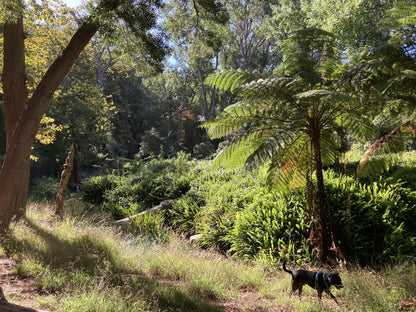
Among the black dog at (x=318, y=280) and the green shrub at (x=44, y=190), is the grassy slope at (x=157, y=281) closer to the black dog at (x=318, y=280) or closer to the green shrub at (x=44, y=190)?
the black dog at (x=318, y=280)

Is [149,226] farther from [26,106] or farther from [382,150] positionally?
[382,150]

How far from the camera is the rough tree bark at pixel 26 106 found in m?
5.41

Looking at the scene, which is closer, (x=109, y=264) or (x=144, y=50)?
(x=109, y=264)

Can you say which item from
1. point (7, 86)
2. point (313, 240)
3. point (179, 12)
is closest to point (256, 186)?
point (313, 240)

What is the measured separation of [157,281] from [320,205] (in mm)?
2601

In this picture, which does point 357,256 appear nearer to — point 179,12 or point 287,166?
point 287,166

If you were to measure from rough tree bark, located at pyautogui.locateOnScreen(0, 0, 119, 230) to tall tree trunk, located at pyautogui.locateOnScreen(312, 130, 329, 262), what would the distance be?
436cm

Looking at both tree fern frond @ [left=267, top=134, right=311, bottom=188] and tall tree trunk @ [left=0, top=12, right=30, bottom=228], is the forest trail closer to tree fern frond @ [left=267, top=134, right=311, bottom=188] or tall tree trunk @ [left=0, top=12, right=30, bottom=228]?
tree fern frond @ [left=267, top=134, right=311, bottom=188]

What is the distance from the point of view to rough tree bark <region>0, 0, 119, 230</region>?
541cm

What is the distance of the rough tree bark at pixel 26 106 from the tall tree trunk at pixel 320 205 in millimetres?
4356

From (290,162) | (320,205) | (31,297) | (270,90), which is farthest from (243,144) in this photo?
(31,297)

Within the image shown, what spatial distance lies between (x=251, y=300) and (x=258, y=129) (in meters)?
2.40

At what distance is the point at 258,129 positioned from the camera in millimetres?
4465

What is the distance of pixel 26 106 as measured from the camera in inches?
225
